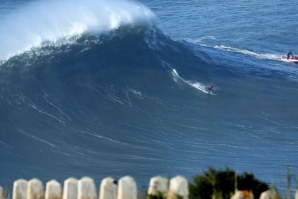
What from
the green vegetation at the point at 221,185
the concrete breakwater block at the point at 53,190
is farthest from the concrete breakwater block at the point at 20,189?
the green vegetation at the point at 221,185

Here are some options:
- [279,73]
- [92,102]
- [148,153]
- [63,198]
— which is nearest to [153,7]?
[279,73]

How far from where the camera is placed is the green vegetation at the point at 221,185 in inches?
562

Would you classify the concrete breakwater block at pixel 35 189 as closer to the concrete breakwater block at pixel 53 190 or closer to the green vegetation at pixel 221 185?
the concrete breakwater block at pixel 53 190

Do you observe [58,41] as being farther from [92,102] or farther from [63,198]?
[63,198]

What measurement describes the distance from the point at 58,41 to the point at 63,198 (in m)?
37.5

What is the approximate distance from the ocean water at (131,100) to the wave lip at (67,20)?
7cm

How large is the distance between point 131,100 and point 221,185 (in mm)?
30684

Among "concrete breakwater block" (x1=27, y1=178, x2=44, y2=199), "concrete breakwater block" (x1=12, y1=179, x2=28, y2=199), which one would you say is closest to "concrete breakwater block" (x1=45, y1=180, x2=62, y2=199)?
"concrete breakwater block" (x1=27, y1=178, x2=44, y2=199)

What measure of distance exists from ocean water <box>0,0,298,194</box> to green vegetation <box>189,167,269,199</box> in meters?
16.8

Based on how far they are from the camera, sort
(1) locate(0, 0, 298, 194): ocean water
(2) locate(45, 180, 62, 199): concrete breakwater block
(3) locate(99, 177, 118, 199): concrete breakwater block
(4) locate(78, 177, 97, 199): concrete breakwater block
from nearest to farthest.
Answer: (4) locate(78, 177, 97, 199): concrete breakwater block
(3) locate(99, 177, 118, 199): concrete breakwater block
(2) locate(45, 180, 62, 199): concrete breakwater block
(1) locate(0, 0, 298, 194): ocean water

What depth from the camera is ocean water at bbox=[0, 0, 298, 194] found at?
35844mm

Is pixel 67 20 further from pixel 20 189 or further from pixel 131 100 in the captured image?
pixel 20 189

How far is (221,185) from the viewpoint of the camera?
14344mm

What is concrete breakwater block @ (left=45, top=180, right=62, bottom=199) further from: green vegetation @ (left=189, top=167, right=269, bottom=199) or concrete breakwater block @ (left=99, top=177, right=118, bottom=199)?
green vegetation @ (left=189, top=167, right=269, bottom=199)
